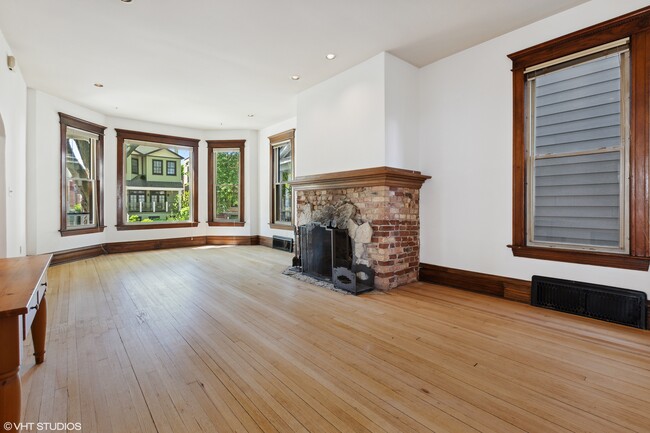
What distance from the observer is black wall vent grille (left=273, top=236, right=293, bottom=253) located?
23.7 feet

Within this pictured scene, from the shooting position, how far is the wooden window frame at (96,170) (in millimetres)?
6004

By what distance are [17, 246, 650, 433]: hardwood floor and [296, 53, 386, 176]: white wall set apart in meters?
2.04

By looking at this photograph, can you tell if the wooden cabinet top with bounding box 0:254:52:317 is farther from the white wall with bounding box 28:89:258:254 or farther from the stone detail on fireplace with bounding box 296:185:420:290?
the white wall with bounding box 28:89:258:254

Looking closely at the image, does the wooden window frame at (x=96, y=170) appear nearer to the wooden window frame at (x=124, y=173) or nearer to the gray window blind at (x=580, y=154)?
the wooden window frame at (x=124, y=173)

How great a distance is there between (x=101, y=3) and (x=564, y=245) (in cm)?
540

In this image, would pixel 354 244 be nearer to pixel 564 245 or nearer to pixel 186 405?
pixel 564 245

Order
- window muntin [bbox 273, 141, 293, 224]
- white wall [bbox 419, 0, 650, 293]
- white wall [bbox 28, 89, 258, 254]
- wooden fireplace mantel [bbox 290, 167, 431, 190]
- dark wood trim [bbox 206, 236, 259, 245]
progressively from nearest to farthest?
white wall [bbox 419, 0, 650, 293], wooden fireplace mantel [bbox 290, 167, 431, 190], white wall [bbox 28, 89, 258, 254], window muntin [bbox 273, 141, 293, 224], dark wood trim [bbox 206, 236, 259, 245]

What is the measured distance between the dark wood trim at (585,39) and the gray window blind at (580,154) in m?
0.15

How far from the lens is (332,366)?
86.5 inches

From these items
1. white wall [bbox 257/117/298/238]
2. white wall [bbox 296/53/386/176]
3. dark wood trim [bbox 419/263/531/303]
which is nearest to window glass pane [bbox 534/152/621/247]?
dark wood trim [bbox 419/263/531/303]

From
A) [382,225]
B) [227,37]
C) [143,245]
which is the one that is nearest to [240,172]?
[143,245]

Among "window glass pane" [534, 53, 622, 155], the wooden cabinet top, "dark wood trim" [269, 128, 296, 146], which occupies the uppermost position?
"dark wood trim" [269, 128, 296, 146]

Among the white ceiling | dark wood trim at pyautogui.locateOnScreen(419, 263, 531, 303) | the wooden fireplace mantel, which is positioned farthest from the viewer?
the wooden fireplace mantel

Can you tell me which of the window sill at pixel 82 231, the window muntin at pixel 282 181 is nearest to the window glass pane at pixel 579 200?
the window muntin at pixel 282 181
